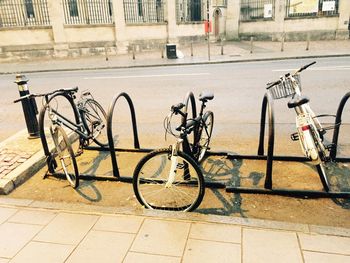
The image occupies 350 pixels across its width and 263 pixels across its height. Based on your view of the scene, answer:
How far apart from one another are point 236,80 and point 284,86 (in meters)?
6.92

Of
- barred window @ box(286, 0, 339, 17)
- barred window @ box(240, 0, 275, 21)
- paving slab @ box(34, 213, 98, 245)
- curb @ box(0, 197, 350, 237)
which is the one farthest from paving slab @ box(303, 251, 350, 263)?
barred window @ box(240, 0, 275, 21)

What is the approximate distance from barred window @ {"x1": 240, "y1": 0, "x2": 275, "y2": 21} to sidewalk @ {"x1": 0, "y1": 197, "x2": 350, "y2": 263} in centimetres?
2544

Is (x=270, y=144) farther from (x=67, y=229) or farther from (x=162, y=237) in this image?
(x=67, y=229)

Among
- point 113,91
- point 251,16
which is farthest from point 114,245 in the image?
point 251,16

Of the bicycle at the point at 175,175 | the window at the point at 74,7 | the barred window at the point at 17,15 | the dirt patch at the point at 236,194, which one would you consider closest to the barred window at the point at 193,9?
the window at the point at 74,7

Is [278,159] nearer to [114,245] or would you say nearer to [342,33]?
[114,245]

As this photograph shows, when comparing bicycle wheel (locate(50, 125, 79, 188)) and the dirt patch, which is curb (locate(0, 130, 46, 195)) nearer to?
the dirt patch

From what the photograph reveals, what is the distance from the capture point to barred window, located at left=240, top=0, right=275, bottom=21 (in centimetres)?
2544

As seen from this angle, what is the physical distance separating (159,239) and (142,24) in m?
21.4

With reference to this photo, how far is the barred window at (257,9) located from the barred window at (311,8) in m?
1.37

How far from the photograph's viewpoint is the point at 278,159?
4594 mm

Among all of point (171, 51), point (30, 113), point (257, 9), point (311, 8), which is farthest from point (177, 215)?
point (257, 9)

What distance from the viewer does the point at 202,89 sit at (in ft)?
32.0

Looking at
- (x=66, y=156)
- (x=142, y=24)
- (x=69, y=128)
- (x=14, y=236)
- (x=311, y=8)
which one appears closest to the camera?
(x=14, y=236)
